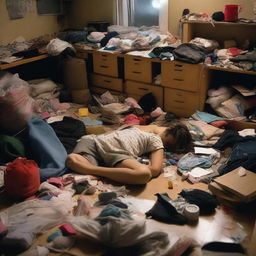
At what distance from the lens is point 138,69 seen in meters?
3.81

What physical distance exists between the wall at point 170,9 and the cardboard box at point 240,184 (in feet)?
6.40

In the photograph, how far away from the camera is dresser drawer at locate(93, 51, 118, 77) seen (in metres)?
4.03

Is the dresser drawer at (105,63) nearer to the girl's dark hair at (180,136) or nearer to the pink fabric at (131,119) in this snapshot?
the pink fabric at (131,119)

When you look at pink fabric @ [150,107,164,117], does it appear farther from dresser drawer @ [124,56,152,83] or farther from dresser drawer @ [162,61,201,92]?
dresser drawer @ [124,56,152,83]

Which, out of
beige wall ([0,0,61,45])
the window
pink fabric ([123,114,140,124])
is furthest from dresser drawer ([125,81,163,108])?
beige wall ([0,0,61,45])

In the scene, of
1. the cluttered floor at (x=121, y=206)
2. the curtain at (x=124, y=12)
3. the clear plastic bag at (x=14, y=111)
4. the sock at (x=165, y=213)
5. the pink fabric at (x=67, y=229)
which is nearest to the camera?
the cluttered floor at (x=121, y=206)

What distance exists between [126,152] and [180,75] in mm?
1294

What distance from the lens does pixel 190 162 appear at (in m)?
2.67

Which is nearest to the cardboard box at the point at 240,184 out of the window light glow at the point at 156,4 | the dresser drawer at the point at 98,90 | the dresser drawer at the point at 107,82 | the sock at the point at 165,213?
the sock at the point at 165,213

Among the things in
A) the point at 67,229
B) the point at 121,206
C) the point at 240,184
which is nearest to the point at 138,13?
the point at 240,184

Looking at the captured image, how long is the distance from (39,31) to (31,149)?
2401mm

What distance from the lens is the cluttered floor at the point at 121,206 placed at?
5.87 ft

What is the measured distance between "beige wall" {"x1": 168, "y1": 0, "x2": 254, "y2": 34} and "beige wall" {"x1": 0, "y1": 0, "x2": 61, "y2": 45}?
1.72m

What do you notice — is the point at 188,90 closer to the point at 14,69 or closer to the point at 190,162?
the point at 190,162
